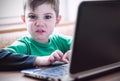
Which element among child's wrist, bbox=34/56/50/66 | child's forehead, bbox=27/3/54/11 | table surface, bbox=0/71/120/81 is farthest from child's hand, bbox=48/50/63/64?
child's forehead, bbox=27/3/54/11

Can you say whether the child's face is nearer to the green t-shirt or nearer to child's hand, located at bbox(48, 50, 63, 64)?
the green t-shirt

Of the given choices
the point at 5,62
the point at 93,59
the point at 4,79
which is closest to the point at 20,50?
the point at 5,62

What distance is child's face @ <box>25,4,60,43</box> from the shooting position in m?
1.04

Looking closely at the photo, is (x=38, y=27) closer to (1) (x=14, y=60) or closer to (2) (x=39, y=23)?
(2) (x=39, y=23)

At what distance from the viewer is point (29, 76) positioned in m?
0.84

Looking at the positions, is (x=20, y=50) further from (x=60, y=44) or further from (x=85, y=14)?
(x=85, y=14)

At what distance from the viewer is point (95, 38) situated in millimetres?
723

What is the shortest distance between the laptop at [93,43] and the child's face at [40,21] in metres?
0.27

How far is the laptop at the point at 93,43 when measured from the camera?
0.68 m

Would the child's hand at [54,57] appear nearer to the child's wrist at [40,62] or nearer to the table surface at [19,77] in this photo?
the child's wrist at [40,62]

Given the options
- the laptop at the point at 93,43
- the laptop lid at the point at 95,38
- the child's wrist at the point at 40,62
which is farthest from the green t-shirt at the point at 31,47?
the laptop lid at the point at 95,38

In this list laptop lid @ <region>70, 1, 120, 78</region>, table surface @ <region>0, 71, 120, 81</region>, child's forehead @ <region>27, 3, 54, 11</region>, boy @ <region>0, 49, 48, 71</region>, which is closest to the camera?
laptop lid @ <region>70, 1, 120, 78</region>

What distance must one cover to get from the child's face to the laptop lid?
366mm

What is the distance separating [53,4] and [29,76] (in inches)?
15.3
